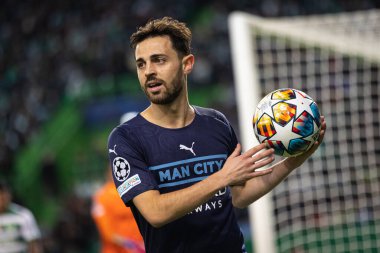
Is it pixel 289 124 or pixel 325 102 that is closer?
pixel 289 124

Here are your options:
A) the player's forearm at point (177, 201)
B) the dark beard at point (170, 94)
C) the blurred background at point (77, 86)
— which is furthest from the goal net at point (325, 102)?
the blurred background at point (77, 86)

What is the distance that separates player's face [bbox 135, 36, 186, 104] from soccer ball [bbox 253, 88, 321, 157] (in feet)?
1.39

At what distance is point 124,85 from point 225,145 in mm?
8356

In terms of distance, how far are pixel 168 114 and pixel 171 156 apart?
21cm

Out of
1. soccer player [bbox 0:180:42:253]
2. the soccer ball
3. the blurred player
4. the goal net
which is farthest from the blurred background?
the soccer ball

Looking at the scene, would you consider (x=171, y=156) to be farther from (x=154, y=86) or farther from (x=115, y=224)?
(x=115, y=224)

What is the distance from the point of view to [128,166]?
2906mm

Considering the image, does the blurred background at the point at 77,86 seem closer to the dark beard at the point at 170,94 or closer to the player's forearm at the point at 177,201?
the dark beard at the point at 170,94

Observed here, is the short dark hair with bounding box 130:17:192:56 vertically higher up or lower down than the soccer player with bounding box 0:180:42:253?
higher up

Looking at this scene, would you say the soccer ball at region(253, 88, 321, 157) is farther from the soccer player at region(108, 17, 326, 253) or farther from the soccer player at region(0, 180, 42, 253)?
the soccer player at region(0, 180, 42, 253)

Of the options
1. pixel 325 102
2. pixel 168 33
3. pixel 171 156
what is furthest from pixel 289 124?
pixel 325 102

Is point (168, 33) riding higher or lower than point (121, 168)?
higher

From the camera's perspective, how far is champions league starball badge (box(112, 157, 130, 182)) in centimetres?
290

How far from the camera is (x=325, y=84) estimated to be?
20.2ft
